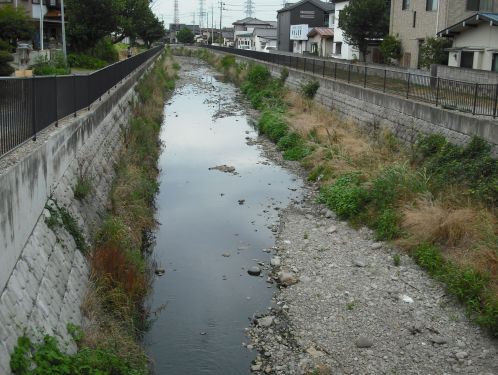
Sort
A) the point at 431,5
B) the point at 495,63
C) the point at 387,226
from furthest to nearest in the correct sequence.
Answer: the point at 431,5 < the point at 495,63 < the point at 387,226

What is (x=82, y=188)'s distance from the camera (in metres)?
10.6

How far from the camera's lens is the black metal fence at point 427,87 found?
14.1m

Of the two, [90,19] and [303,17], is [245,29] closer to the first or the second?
[303,17]

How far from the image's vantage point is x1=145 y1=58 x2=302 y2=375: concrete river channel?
869cm

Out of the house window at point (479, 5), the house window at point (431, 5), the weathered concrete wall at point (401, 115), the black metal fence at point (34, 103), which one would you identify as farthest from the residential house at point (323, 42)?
the black metal fence at point (34, 103)

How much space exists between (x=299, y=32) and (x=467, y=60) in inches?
1914

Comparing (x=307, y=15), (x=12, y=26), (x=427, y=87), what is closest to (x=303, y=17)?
(x=307, y=15)

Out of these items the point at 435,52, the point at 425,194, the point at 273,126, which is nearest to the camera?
the point at 425,194

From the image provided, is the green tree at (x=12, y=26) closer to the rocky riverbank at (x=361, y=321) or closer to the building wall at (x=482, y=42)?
the rocky riverbank at (x=361, y=321)

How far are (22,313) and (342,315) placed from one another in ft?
17.6

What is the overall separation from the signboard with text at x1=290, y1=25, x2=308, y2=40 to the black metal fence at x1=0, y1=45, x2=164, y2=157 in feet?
202

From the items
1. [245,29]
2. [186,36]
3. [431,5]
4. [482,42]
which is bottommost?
[482,42]

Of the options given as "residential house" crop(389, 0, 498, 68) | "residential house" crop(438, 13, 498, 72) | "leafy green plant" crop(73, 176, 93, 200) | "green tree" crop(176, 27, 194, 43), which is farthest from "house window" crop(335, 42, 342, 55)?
"green tree" crop(176, 27, 194, 43)

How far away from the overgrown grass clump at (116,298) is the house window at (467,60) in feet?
64.5
